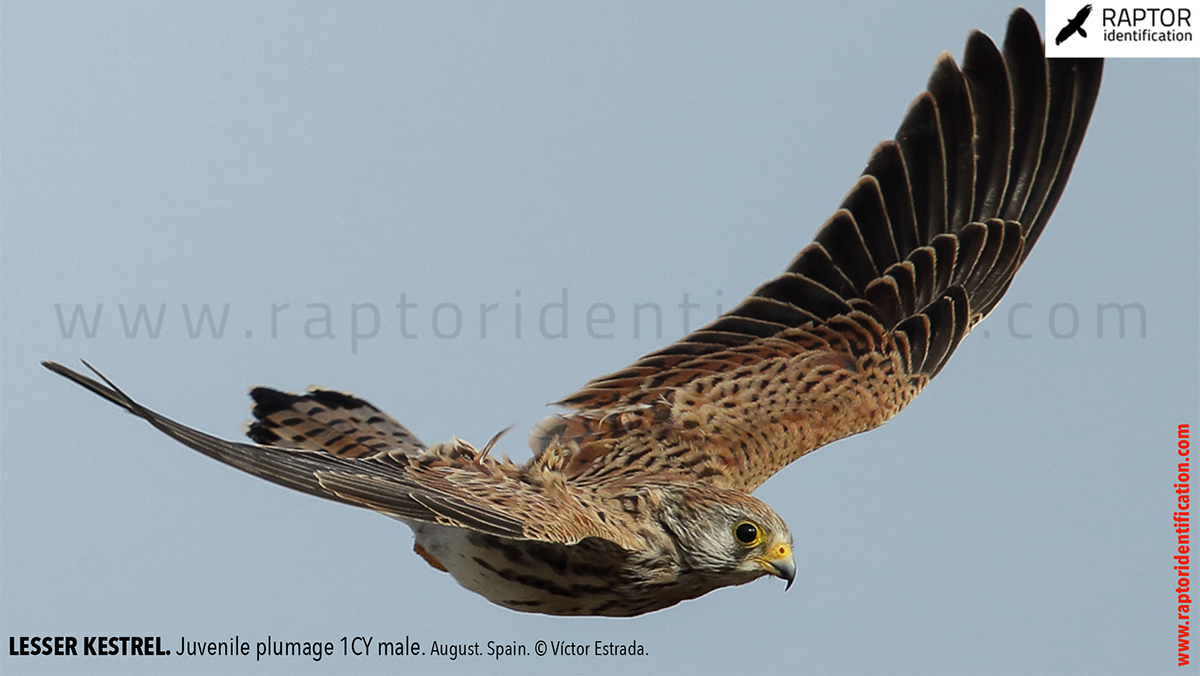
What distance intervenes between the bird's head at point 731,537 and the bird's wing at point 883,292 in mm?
976

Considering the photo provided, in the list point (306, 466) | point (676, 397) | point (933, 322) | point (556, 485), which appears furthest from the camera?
point (933, 322)

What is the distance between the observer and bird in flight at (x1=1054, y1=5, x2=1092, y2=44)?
8398 mm

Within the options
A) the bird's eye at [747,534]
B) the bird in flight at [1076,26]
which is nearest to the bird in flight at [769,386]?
the bird's eye at [747,534]

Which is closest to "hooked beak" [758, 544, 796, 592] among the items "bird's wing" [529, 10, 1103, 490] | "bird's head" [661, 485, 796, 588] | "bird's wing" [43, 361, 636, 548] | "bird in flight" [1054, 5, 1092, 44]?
"bird's head" [661, 485, 796, 588]

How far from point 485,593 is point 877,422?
260 cm

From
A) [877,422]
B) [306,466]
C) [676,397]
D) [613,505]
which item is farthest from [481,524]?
[877,422]

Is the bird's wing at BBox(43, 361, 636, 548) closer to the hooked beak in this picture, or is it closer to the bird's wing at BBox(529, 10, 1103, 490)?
the hooked beak

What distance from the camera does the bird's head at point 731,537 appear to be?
655cm

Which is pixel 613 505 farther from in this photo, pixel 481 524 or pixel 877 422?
pixel 877 422

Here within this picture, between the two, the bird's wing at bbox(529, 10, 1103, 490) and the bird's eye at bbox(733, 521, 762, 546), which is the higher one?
the bird's wing at bbox(529, 10, 1103, 490)

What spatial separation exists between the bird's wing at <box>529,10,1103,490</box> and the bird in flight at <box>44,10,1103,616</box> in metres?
0.01

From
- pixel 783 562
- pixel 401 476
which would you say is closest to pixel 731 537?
pixel 783 562

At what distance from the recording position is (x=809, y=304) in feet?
27.1

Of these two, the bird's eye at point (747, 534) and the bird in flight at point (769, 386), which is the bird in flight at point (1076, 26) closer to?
the bird in flight at point (769, 386)
